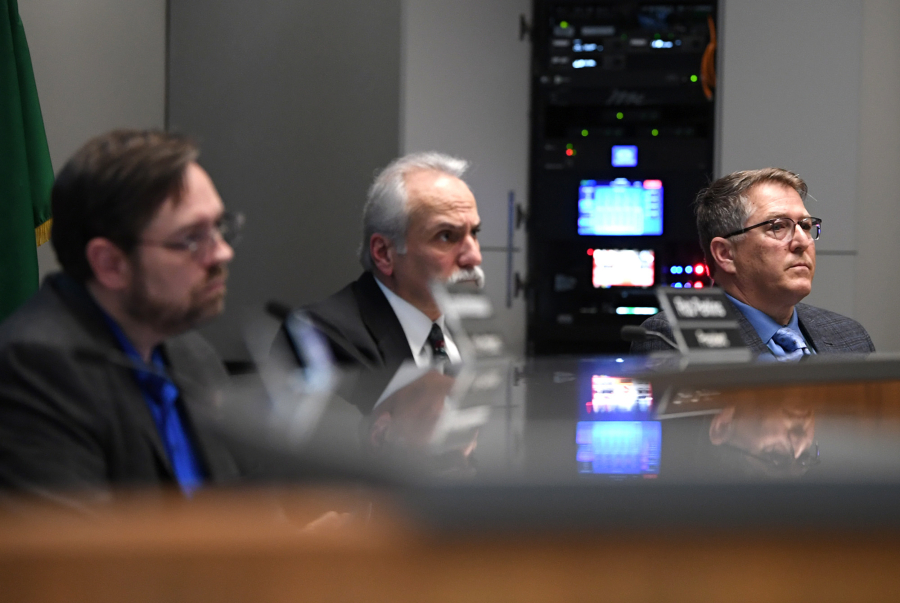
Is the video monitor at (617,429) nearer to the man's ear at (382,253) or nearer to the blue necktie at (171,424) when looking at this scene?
the blue necktie at (171,424)

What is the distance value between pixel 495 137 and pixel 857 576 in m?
3.38

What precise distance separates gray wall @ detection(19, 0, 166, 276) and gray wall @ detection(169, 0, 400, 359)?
139 mm

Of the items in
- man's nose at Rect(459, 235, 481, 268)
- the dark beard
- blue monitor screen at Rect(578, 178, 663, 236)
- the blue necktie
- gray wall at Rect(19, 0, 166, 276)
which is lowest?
the blue necktie

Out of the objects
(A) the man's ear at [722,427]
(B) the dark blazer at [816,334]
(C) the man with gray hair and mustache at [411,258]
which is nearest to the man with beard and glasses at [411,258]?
(C) the man with gray hair and mustache at [411,258]

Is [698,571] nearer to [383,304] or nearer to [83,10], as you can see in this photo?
[383,304]

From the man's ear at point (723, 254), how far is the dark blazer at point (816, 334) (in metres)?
0.12

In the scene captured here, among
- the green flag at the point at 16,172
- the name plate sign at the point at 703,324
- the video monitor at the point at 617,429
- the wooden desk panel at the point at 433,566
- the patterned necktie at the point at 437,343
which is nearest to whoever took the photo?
the wooden desk panel at the point at 433,566

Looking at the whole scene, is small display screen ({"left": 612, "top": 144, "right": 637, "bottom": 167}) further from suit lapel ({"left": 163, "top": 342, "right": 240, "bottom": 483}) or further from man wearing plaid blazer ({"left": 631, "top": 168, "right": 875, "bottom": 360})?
suit lapel ({"left": 163, "top": 342, "right": 240, "bottom": 483})

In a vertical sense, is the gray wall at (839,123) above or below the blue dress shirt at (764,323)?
above

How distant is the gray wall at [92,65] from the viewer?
285cm

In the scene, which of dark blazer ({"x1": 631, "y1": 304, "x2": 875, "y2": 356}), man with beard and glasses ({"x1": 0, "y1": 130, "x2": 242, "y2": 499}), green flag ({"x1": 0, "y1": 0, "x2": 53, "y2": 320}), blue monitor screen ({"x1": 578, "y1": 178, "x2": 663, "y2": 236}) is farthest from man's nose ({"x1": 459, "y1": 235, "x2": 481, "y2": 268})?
blue monitor screen ({"x1": 578, "y1": 178, "x2": 663, "y2": 236})

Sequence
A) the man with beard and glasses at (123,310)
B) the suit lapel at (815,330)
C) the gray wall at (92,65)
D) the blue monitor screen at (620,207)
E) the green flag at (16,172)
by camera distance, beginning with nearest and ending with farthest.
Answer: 1. the man with beard and glasses at (123,310)
2. the suit lapel at (815,330)
3. the green flag at (16,172)
4. the gray wall at (92,65)
5. the blue monitor screen at (620,207)

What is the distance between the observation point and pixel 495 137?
367 cm

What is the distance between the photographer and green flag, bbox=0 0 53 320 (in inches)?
94.8
